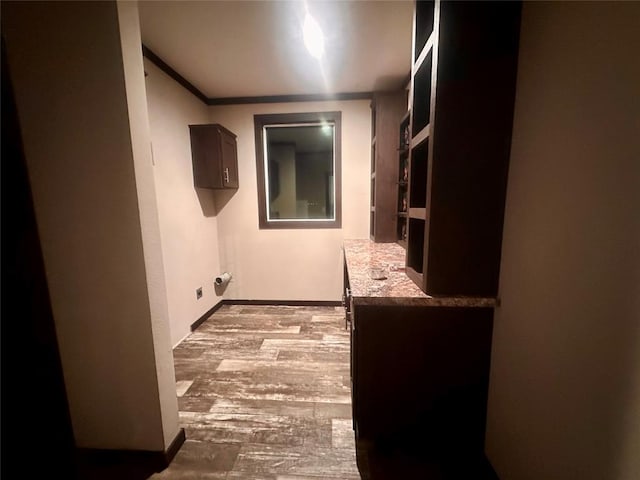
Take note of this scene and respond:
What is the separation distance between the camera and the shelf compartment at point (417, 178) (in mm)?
1240

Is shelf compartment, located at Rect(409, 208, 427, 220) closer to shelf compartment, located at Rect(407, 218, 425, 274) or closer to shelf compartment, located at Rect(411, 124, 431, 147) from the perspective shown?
shelf compartment, located at Rect(407, 218, 425, 274)

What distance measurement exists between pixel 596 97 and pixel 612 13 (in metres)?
0.18

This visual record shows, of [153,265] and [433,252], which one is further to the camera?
[153,265]

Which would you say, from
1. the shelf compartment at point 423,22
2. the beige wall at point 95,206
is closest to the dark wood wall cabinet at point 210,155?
the beige wall at point 95,206

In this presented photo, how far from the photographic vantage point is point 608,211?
62 centimetres

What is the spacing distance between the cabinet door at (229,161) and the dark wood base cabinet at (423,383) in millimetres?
2149

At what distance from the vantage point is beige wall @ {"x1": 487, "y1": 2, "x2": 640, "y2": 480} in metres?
0.58

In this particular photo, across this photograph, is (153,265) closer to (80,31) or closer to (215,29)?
(80,31)

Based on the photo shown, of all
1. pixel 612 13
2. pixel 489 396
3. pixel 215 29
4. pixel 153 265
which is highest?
pixel 215 29

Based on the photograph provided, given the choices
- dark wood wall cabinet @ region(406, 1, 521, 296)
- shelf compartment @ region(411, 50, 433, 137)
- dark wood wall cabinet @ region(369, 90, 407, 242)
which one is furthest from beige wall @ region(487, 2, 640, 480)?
dark wood wall cabinet @ region(369, 90, 407, 242)

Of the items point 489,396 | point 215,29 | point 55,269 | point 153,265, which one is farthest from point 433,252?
point 215,29

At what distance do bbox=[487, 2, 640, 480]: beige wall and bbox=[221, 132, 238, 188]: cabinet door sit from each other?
2.44 metres

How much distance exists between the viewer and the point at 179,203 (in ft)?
7.69

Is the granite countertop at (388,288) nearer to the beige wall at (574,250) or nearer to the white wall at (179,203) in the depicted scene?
the beige wall at (574,250)
